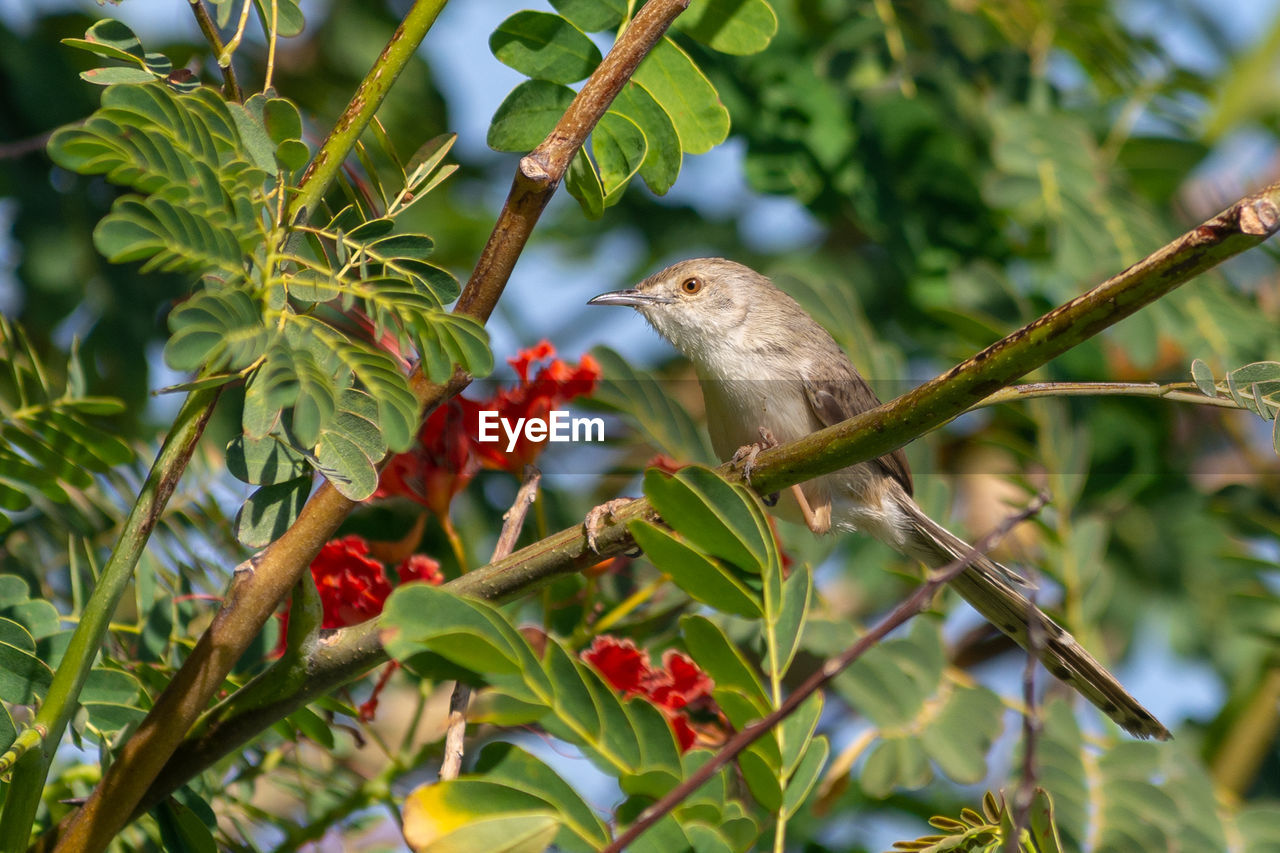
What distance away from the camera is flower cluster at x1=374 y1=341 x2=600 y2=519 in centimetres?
265

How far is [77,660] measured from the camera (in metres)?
1.64

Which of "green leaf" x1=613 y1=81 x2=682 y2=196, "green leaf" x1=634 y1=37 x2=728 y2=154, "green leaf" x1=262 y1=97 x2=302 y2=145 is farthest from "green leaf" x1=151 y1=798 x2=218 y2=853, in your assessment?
"green leaf" x1=634 y1=37 x2=728 y2=154

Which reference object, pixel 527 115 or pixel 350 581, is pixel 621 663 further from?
pixel 527 115

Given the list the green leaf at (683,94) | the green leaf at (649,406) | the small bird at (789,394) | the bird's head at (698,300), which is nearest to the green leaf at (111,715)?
the green leaf at (683,94)

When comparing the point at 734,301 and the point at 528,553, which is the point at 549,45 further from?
the point at 734,301

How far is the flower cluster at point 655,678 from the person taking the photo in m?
2.53

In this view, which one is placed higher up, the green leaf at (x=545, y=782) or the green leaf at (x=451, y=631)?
the green leaf at (x=451, y=631)

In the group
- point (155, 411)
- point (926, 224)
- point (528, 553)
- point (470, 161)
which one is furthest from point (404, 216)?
point (528, 553)

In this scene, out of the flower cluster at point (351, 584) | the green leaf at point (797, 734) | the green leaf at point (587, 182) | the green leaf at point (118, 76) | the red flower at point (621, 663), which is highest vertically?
the green leaf at point (118, 76)

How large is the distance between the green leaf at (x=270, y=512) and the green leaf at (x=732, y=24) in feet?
4.14

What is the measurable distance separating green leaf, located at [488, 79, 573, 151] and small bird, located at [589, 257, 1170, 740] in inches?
52.1

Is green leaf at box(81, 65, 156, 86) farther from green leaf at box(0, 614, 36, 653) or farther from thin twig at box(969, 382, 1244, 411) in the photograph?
thin twig at box(969, 382, 1244, 411)

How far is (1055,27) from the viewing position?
186 inches

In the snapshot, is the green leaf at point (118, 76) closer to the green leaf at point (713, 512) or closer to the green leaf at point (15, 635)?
the green leaf at point (15, 635)
